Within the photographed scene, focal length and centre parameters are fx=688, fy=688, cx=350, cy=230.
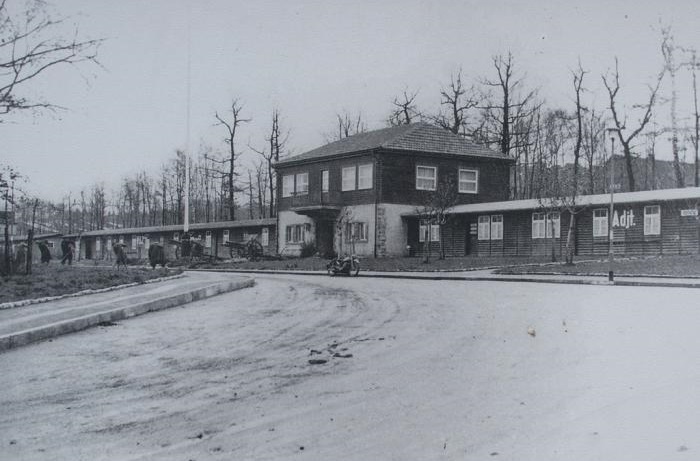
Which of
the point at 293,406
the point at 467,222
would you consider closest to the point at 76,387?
the point at 293,406

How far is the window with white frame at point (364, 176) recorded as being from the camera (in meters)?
40.6

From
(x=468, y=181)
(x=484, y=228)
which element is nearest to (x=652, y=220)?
(x=484, y=228)

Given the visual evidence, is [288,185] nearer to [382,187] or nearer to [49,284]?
[382,187]

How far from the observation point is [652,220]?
96.4ft

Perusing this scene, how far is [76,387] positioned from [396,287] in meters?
13.6

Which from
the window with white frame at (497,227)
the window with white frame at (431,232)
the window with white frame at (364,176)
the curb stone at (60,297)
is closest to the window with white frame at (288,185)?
the window with white frame at (364,176)

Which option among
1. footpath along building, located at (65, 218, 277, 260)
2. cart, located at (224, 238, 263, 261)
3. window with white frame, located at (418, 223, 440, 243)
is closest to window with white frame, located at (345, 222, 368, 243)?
window with white frame, located at (418, 223, 440, 243)

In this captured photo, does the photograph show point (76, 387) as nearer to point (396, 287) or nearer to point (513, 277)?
point (396, 287)

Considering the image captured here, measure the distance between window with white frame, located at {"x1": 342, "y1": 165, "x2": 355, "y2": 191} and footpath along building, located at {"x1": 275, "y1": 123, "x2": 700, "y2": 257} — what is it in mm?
61

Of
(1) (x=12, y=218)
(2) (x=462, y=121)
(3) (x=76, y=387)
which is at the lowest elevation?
(3) (x=76, y=387)

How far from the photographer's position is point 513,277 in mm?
23016

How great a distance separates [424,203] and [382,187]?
2785 millimetres

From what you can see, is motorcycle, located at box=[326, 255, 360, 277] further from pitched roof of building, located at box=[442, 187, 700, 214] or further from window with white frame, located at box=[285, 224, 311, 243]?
window with white frame, located at box=[285, 224, 311, 243]

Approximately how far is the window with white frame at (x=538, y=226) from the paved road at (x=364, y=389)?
22392 millimetres
